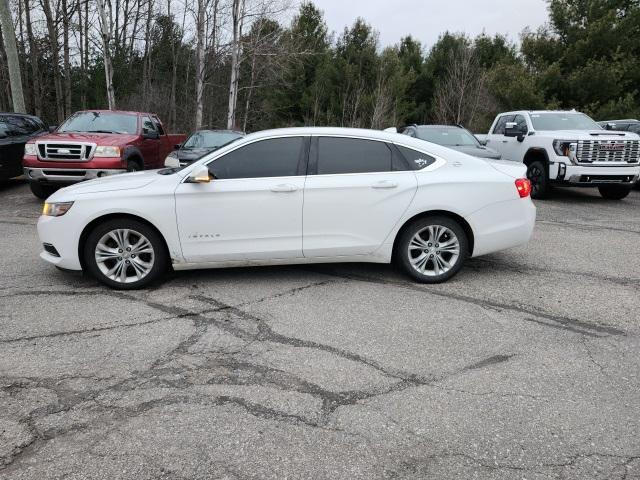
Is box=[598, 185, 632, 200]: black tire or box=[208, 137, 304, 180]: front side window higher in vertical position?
box=[208, 137, 304, 180]: front side window

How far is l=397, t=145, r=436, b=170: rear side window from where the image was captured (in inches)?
212

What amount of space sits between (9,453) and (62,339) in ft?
4.77

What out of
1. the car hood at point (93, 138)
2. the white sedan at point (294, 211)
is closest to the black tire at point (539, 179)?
the white sedan at point (294, 211)

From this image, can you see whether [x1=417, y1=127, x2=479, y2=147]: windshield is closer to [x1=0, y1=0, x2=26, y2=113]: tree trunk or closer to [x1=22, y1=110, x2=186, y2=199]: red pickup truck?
[x1=22, y1=110, x2=186, y2=199]: red pickup truck

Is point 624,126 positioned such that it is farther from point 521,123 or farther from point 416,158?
point 416,158

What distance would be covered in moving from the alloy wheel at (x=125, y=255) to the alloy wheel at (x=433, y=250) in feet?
8.80

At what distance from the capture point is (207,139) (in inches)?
511

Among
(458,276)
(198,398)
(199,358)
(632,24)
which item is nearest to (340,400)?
(198,398)

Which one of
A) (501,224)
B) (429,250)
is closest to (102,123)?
(429,250)

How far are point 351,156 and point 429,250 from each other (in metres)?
1.28

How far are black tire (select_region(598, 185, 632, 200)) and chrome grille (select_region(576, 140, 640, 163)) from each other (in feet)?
3.98

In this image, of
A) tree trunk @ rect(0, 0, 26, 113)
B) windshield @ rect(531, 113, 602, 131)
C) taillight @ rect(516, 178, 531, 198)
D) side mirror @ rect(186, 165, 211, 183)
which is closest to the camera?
side mirror @ rect(186, 165, 211, 183)

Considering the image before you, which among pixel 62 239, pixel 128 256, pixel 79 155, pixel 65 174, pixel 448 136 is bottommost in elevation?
pixel 128 256

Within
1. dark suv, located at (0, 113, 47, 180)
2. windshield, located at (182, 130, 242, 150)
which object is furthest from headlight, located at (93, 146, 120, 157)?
dark suv, located at (0, 113, 47, 180)
